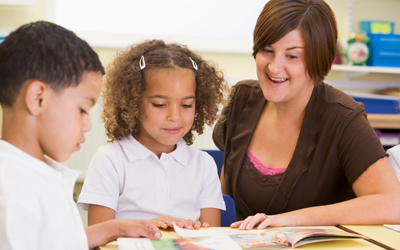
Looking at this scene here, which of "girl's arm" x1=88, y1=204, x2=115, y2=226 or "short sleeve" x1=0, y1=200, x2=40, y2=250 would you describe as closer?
"short sleeve" x1=0, y1=200, x2=40, y2=250

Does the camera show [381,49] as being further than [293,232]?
Yes

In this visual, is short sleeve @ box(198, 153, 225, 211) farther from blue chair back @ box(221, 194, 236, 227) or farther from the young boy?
the young boy

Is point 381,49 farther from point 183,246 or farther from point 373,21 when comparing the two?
point 183,246

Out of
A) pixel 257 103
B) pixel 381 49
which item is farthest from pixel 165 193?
pixel 381 49

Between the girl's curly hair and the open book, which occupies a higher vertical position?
the girl's curly hair

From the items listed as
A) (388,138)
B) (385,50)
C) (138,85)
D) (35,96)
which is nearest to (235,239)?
(35,96)

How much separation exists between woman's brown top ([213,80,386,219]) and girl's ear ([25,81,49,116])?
94cm

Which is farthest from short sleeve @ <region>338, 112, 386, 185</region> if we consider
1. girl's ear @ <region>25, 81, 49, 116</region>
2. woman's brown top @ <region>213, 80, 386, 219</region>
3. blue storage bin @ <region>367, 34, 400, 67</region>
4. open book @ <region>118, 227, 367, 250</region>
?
blue storage bin @ <region>367, 34, 400, 67</region>

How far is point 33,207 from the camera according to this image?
71cm

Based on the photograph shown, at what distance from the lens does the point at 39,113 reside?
2.56 ft

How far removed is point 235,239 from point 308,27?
78cm

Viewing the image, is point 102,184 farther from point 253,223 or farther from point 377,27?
point 377,27

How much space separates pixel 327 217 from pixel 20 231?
0.84 metres

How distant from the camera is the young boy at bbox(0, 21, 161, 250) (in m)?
0.71
